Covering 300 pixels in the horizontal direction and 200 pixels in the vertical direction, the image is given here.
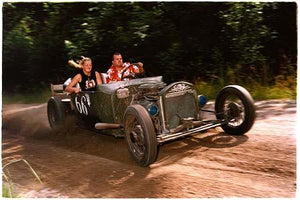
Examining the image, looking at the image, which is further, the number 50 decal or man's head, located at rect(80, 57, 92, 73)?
man's head, located at rect(80, 57, 92, 73)

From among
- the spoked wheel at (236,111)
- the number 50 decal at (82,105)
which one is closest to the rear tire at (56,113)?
the number 50 decal at (82,105)

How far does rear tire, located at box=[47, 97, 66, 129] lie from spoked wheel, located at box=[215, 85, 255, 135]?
3.06 m

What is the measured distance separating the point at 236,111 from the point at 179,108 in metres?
0.96

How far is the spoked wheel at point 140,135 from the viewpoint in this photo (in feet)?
14.3

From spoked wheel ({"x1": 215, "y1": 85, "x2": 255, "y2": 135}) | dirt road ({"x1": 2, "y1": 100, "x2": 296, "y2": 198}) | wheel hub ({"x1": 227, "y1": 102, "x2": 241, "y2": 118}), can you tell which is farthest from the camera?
wheel hub ({"x1": 227, "y1": 102, "x2": 241, "y2": 118})

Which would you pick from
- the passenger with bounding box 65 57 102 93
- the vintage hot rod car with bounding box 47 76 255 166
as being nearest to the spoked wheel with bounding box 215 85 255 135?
the vintage hot rod car with bounding box 47 76 255 166

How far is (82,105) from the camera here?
6.15 metres

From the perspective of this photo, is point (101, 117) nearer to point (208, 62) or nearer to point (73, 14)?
point (73, 14)

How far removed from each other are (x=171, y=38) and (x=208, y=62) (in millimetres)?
1400

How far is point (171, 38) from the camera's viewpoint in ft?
34.7

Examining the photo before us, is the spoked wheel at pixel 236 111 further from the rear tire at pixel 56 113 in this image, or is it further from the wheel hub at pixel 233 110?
the rear tire at pixel 56 113

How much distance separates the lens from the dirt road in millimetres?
3738

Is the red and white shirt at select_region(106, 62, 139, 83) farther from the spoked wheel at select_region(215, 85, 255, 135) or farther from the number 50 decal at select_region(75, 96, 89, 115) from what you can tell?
the spoked wheel at select_region(215, 85, 255, 135)

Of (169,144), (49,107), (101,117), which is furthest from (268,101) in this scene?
(49,107)
